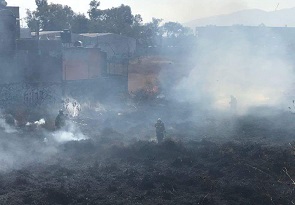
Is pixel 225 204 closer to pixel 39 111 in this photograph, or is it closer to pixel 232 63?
A: pixel 39 111

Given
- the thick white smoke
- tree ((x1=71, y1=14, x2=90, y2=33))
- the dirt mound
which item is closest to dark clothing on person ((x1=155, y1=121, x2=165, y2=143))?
the dirt mound

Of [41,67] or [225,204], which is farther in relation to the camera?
[41,67]

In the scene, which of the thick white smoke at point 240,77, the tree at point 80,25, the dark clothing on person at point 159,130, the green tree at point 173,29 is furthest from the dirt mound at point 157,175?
the green tree at point 173,29

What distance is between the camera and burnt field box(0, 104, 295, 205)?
1412 centimetres

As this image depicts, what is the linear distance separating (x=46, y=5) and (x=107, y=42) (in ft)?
74.5

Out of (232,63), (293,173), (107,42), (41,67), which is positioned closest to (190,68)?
(232,63)

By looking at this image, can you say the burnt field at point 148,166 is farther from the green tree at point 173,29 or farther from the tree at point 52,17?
the green tree at point 173,29

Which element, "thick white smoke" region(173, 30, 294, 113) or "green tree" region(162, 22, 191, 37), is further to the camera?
"green tree" region(162, 22, 191, 37)

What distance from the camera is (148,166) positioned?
1741 centimetres

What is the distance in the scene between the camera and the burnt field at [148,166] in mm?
14117

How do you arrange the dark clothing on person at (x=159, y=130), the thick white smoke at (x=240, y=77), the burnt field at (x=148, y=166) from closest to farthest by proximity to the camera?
the burnt field at (x=148, y=166), the dark clothing on person at (x=159, y=130), the thick white smoke at (x=240, y=77)

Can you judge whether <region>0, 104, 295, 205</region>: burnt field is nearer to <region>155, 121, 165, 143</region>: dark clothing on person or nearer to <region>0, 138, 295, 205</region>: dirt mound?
<region>0, 138, 295, 205</region>: dirt mound

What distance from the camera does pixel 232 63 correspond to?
4966cm

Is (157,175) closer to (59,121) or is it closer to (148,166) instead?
(148,166)
